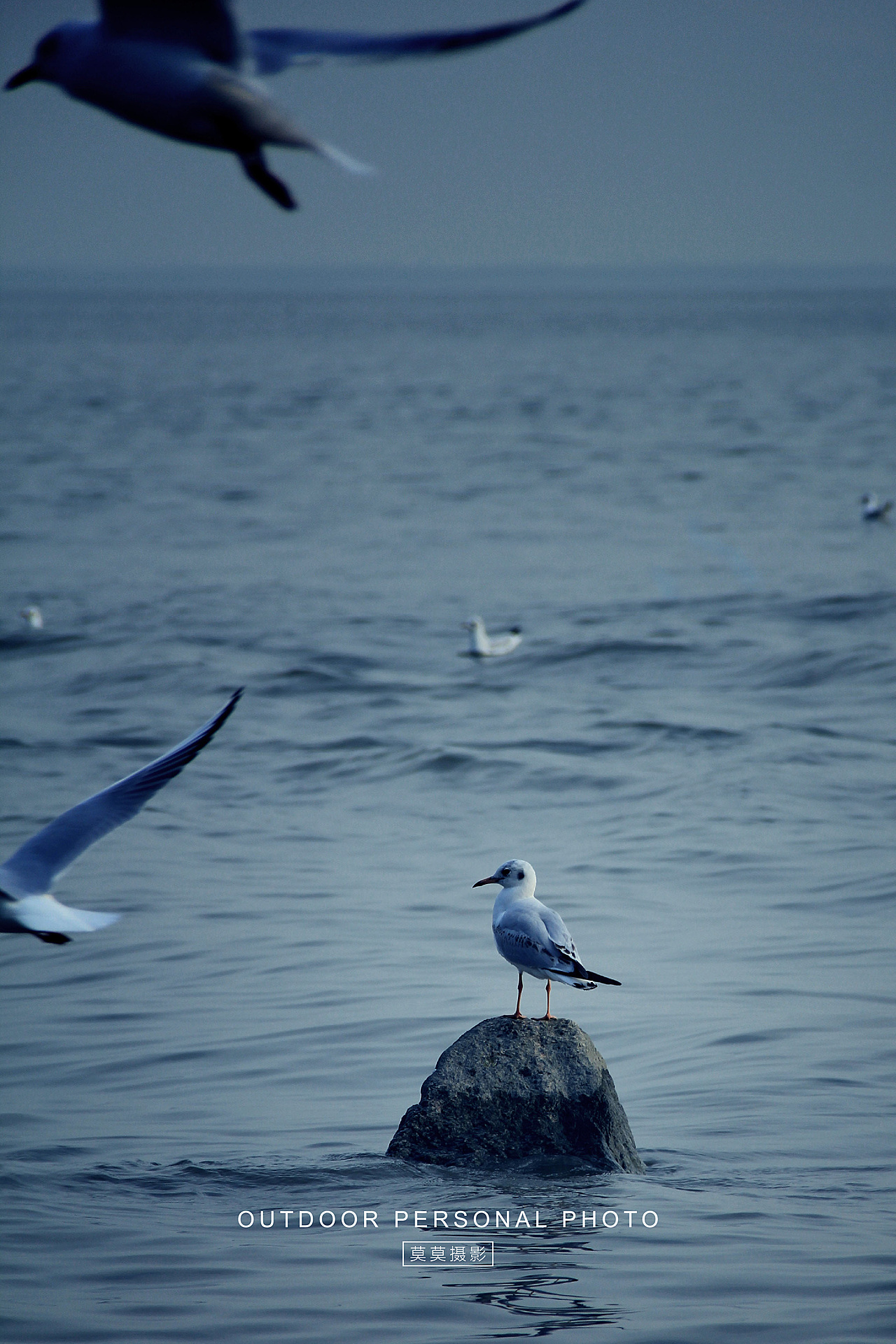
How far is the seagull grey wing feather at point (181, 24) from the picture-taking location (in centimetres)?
140

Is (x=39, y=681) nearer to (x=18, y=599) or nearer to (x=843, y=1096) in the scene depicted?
(x=18, y=599)

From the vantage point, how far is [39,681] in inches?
700

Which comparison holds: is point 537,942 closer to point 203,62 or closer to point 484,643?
point 203,62

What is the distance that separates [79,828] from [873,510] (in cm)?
2624

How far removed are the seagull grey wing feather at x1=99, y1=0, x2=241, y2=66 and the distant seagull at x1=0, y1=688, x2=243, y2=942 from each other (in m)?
1.59

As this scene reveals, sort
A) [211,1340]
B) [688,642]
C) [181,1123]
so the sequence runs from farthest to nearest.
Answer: [688,642], [181,1123], [211,1340]

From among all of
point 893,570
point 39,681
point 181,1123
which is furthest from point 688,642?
point 181,1123

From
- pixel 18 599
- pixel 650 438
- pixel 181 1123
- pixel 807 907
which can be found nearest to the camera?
pixel 181 1123

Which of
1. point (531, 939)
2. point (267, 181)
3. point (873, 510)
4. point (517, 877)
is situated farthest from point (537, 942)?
point (873, 510)

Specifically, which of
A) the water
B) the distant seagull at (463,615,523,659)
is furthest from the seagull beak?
the distant seagull at (463,615,523,659)

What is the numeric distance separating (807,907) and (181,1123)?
4.73m

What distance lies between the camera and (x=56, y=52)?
1477 mm

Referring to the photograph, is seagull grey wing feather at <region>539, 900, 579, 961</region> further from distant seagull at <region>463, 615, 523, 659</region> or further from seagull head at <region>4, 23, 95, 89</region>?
distant seagull at <region>463, 615, 523, 659</region>

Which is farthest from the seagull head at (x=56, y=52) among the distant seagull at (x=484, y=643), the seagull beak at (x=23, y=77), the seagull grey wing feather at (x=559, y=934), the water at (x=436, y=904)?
the distant seagull at (x=484, y=643)
